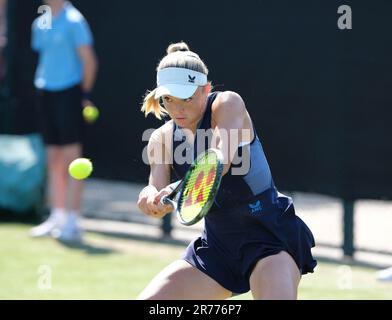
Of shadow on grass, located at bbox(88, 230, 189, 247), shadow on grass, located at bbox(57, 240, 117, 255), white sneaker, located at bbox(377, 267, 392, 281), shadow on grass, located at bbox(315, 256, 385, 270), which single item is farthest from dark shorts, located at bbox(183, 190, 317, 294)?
shadow on grass, located at bbox(88, 230, 189, 247)

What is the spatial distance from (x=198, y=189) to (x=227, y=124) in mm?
300

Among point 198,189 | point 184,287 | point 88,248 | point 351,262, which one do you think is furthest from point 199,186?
point 88,248

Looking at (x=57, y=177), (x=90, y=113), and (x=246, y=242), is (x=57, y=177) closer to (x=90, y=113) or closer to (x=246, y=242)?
(x=90, y=113)

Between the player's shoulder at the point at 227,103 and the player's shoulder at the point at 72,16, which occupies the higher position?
the player's shoulder at the point at 72,16

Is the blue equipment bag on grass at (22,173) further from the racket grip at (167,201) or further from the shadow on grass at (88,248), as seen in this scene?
the racket grip at (167,201)

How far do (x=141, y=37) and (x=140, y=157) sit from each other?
3.00 feet

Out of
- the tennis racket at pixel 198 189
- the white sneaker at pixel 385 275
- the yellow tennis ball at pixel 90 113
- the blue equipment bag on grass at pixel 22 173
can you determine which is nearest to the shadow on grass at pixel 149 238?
the blue equipment bag on grass at pixel 22 173

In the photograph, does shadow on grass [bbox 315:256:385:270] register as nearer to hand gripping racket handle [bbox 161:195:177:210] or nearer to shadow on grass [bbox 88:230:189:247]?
shadow on grass [bbox 88:230:189:247]

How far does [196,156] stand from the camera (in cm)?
412

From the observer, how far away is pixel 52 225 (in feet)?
24.8

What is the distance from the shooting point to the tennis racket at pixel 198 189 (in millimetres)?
3600

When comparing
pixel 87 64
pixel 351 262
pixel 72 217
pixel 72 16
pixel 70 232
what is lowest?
pixel 351 262

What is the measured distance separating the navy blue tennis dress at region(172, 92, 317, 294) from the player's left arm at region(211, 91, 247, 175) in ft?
0.19

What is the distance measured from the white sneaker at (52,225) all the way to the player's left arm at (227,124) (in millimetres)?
3702
